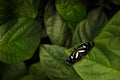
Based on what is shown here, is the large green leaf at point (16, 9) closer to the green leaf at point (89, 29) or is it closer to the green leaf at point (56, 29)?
the green leaf at point (56, 29)

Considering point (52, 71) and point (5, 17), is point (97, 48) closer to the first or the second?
point (52, 71)

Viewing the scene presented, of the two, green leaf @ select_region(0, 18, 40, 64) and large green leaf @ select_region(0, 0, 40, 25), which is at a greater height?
large green leaf @ select_region(0, 0, 40, 25)

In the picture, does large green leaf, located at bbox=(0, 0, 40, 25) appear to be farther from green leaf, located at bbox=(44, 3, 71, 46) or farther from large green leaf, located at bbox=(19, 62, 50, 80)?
large green leaf, located at bbox=(19, 62, 50, 80)

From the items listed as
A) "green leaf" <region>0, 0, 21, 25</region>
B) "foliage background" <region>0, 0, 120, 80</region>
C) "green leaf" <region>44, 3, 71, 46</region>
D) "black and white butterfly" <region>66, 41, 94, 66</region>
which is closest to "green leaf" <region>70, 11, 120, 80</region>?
"black and white butterfly" <region>66, 41, 94, 66</region>

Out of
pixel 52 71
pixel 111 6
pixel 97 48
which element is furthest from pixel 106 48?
pixel 111 6

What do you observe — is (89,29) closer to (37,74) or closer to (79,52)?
(79,52)

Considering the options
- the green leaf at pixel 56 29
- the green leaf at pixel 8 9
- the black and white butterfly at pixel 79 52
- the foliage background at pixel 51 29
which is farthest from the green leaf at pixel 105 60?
the green leaf at pixel 8 9

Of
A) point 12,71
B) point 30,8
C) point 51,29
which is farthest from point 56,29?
point 12,71
